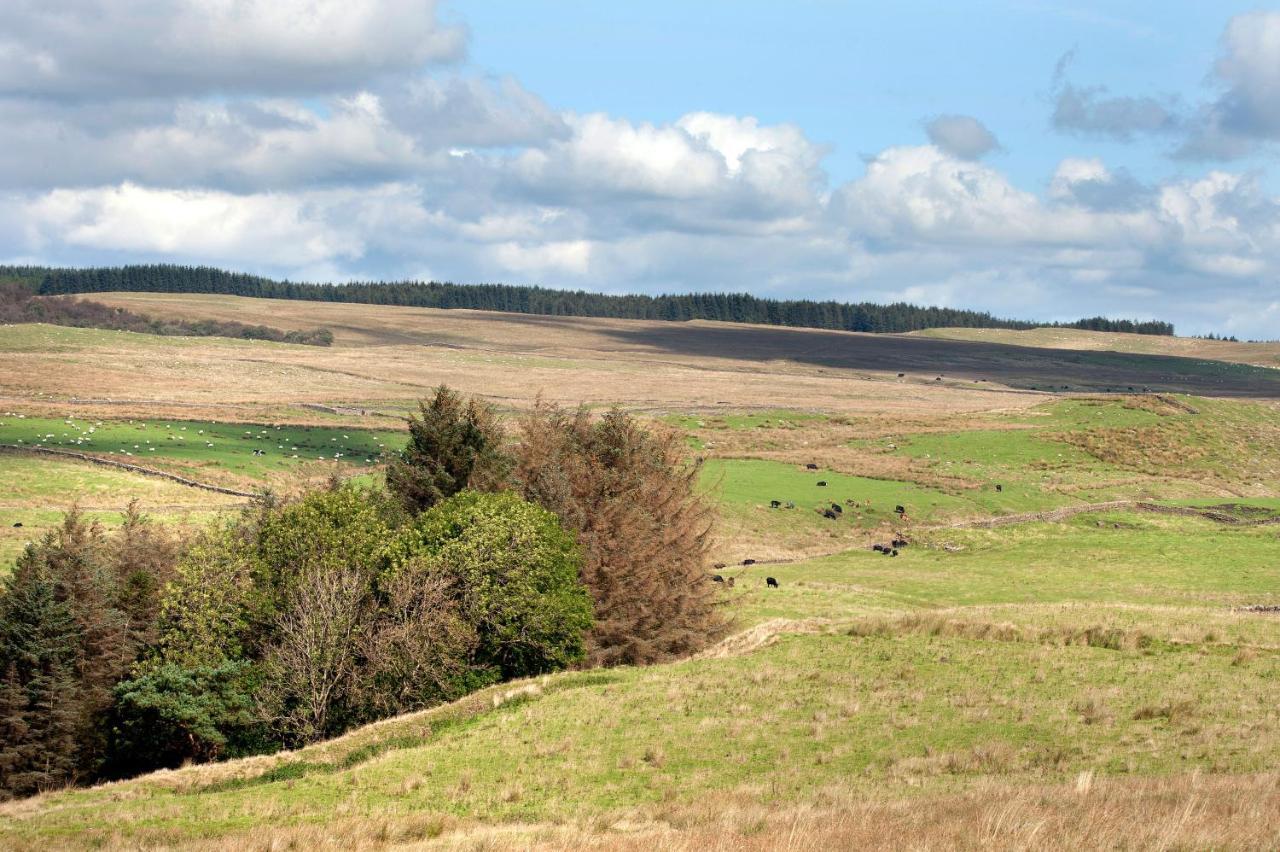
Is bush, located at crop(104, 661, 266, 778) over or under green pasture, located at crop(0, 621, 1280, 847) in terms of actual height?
under

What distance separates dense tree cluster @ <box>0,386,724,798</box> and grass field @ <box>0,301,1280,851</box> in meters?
4.84

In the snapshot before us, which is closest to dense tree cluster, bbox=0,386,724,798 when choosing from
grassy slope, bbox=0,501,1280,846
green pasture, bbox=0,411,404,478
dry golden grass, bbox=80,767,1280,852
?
grassy slope, bbox=0,501,1280,846

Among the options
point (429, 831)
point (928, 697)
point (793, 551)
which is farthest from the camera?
point (793, 551)

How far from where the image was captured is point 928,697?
32.5 metres

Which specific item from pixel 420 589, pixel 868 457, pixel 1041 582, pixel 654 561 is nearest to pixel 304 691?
pixel 420 589

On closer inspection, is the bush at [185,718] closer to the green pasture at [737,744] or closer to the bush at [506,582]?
the bush at [506,582]

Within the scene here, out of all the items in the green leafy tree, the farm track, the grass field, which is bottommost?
the farm track

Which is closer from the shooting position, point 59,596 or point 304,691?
point 304,691

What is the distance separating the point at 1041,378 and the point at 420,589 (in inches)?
6668

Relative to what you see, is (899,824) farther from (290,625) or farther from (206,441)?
(206,441)

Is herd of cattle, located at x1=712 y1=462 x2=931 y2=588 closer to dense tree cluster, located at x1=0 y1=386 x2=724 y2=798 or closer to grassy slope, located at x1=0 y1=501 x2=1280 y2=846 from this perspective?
dense tree cluster, located at x1=0 y1=386 x2=724 y2=798

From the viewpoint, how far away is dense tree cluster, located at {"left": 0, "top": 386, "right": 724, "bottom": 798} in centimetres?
4044

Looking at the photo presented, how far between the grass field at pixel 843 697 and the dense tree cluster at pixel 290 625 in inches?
191

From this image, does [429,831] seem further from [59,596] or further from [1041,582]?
[1041,582]
